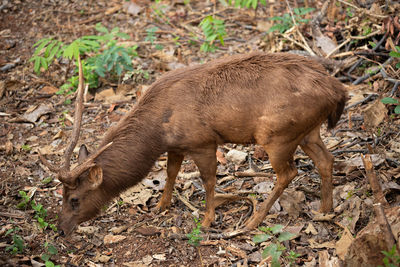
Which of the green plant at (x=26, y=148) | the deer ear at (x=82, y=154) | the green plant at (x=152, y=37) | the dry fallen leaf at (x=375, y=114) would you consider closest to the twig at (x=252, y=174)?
the dry fallen leaf at (x=375, y=114)

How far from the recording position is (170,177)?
6789 millimetres

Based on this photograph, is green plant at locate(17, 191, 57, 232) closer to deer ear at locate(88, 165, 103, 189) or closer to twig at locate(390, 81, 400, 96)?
deer ear at locate(88, 165, 103, 189)

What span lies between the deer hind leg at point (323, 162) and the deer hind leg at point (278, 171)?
1.08ft

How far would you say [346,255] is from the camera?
15.6ft

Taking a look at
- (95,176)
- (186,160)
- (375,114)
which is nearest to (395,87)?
(375,114)

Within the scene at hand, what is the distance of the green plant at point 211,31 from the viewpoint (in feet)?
32.2

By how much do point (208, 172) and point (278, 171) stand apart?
918 mm

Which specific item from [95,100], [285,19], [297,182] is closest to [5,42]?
[95,100]

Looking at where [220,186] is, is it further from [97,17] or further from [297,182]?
[97,17]

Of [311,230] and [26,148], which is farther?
[26,148]

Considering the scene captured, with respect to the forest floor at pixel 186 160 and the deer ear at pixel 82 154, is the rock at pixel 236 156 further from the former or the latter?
the deer ear at pixel 82 154

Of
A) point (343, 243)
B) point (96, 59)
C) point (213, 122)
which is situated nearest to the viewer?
point (343, 243)

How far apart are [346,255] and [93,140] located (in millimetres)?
5004

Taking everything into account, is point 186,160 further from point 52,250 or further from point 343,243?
point 343,243
